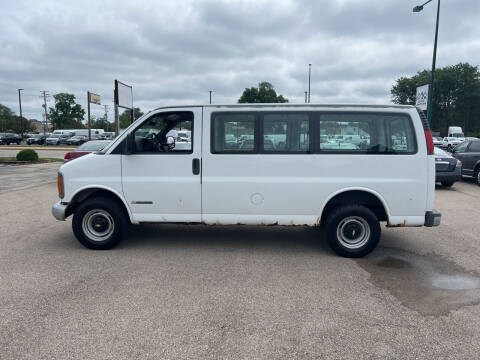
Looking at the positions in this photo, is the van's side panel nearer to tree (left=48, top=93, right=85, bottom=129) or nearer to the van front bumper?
the van front bumper

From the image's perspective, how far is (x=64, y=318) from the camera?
3.41m

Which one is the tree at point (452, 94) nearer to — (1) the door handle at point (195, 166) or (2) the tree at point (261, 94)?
(2) the tree at point (261, 94)

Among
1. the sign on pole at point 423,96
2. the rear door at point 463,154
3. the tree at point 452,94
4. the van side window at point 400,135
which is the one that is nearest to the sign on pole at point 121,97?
the van side window at point 400,135

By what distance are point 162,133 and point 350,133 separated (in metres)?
2.85

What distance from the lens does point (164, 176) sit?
17.2 ft

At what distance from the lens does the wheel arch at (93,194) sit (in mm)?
5285

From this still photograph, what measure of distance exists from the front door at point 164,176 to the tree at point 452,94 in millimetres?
64991

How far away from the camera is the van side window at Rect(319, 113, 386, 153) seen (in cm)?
503

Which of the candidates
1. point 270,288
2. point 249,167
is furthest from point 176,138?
point 270,288

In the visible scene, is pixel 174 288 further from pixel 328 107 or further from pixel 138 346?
pixel 328 107

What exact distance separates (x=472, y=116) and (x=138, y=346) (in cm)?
7653

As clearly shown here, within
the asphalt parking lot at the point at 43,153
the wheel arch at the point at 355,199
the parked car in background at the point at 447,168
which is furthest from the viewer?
the asphalt parking lot at the point at 43,153

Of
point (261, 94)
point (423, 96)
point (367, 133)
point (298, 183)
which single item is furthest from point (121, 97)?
point (261, 94)

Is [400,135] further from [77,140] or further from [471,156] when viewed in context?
[77,140]
